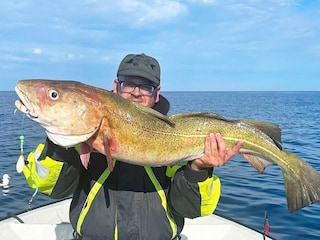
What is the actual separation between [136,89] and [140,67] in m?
0.24

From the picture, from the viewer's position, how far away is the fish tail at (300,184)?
391 centimetres

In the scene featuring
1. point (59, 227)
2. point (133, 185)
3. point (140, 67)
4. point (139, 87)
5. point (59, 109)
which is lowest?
point (59, 227)

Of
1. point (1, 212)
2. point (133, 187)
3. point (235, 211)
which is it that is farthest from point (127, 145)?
point (1, 212)

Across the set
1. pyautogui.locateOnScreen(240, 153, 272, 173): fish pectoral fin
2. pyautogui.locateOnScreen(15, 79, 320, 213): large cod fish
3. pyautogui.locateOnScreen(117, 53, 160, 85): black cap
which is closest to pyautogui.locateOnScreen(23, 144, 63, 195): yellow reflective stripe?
pyautogui.locateOnScreen(15, 79, 320, 213): large cod fish

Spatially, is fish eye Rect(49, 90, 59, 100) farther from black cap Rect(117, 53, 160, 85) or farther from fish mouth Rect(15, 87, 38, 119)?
black cap Rect(117, 53, 160, 85)

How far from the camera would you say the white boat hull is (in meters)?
5.78

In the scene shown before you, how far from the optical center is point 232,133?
12.2 feet

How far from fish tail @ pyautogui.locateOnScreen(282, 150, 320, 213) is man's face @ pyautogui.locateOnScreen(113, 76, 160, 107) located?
155cm

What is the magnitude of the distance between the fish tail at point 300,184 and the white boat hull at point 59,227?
2130 millimetres


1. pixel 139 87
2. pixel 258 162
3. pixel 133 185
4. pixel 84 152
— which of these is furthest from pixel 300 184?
pixel 84 152

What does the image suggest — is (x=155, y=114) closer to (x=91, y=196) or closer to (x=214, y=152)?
(x=214, y=152)

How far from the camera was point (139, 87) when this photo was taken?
4098 millimetres

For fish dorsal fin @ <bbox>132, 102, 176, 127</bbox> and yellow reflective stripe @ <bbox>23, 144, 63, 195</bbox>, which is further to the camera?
yellow reflective stripe @ <bbox>23, 144, 63, 195</bbox>

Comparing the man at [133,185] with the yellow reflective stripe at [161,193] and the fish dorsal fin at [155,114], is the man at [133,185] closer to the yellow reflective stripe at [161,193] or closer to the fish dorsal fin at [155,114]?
the yellow reflective stripe at [161,193]
